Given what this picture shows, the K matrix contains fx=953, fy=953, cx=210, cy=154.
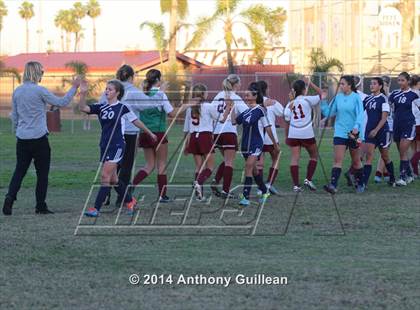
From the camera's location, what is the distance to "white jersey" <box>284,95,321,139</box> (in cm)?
1553

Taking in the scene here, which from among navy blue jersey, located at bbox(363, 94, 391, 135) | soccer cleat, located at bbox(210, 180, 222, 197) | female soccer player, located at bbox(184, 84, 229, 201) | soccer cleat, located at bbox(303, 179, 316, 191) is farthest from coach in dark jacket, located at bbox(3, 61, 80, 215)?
navy blue jersey, located at bbox(363, 94, 391, 135)

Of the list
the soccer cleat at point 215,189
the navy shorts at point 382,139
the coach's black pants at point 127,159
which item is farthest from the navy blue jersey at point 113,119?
the navy shorts at point 382,139

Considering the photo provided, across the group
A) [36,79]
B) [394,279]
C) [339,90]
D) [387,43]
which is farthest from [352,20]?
[394,279]

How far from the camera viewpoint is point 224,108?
14141 millimetres

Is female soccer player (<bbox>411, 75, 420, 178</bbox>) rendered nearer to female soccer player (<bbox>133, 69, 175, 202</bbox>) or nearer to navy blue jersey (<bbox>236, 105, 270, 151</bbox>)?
navy blue jersey (<bbox>236, 105, 270, 151</bbox>)

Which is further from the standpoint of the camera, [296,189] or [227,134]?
[296,189]

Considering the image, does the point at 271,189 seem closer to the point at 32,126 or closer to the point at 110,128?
the point at 110,128

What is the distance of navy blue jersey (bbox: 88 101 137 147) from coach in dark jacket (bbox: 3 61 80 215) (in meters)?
0.56

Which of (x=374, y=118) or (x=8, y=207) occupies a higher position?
(x=374, y=118)

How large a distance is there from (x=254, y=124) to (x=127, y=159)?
74.7 inches

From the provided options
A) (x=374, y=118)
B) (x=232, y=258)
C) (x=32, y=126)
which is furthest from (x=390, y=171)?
(x=232, y=258)

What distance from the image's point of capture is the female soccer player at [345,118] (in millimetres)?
15250

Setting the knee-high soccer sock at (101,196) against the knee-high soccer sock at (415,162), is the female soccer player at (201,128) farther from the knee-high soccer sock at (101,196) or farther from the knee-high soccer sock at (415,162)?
the knee-high soccer sock at (415,162)

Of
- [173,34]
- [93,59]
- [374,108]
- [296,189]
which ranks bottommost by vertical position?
[296,189]
